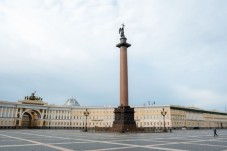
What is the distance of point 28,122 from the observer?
95812mm

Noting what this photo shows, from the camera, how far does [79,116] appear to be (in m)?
103

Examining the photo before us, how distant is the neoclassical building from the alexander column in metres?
40.8

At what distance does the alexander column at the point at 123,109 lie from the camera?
40344 mm

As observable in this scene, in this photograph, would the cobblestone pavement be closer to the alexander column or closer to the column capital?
the alexander column

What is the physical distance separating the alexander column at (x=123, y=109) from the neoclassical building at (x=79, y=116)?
40.8 m

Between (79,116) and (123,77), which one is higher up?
(123,77)

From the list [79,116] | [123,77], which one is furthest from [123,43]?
[79,116]

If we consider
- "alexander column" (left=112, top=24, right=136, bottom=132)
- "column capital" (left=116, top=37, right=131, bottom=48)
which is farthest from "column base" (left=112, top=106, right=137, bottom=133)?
"column capital" (left=116, top=37, right=131, bottom=48)

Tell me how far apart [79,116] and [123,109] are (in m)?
66.0

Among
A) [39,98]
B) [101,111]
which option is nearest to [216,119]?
[101,111]

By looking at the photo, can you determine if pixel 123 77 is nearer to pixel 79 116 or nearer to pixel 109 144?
pixel 109 144

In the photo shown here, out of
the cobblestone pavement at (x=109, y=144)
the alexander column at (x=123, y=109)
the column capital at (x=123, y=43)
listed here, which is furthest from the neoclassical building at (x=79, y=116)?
the cobblestone pavement at (x=109, y=144)

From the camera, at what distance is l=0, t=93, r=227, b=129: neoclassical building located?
282 ft

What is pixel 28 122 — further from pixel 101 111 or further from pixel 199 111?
pixel 199 111
